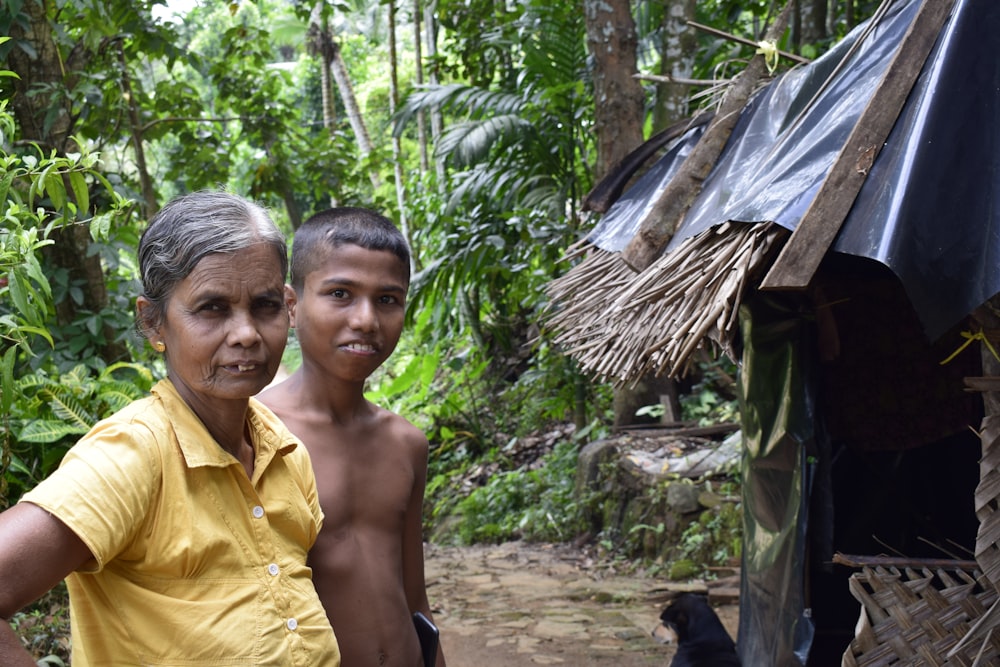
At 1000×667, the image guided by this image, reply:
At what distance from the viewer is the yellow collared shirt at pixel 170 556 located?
51.8 inches

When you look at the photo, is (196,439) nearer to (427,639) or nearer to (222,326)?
(222,326)

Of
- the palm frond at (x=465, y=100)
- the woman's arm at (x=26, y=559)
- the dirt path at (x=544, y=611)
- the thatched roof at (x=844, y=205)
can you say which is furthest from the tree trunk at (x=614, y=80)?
the woman's arm at (x=26, y=559)

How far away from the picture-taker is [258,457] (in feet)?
5.54

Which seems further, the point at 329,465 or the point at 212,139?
the point at 212,139

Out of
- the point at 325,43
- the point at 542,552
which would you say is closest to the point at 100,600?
the point at 542,552

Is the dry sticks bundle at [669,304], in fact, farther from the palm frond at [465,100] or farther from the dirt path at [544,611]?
the palm frond at [465,100]

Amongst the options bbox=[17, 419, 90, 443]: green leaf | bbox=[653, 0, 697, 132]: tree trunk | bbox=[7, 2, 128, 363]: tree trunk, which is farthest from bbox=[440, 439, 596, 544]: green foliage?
bbox=[17, 419, 90, 443]: green leaf

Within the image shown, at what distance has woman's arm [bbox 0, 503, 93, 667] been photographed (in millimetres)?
1210

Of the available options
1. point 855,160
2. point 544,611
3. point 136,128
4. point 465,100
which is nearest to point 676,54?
point 465,100

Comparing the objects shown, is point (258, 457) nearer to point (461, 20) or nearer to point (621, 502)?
point (621, 502)

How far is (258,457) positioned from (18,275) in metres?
0.76

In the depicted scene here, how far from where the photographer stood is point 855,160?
99.8 inches

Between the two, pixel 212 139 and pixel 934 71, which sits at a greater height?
pixel 934 71

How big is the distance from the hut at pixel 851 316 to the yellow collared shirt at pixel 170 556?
58.9 inches
